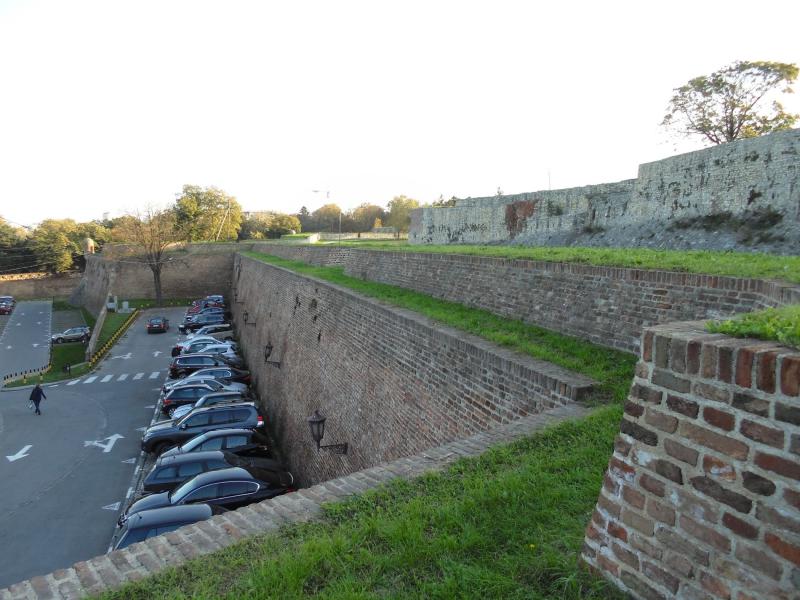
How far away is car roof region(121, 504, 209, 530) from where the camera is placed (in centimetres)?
782

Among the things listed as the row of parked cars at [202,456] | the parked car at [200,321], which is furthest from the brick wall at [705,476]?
the parked car at [200,321]

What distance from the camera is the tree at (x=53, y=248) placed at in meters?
55.2

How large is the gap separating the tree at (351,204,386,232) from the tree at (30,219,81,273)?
3328cm

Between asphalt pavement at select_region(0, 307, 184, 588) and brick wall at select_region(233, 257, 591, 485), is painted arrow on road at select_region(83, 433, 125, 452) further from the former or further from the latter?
brick wall at select_region(233, 257, 591, 485)

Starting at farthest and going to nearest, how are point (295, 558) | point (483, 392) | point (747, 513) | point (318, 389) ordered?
point (318, 389)
point (483, 392)
point (295, 558)
point (747, 513)

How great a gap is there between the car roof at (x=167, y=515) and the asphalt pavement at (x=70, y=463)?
195cm

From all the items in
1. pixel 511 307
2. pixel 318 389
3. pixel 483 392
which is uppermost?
pixel 511 307

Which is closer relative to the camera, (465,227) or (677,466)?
(677,466)

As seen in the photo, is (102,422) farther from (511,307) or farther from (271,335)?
(511,307)

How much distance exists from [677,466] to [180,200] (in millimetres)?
59136

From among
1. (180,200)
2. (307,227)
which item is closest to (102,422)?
(180,200)

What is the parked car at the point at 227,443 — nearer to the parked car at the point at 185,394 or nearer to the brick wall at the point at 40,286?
the parked car at the point at 185,394

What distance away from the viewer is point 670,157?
1385 centimetres

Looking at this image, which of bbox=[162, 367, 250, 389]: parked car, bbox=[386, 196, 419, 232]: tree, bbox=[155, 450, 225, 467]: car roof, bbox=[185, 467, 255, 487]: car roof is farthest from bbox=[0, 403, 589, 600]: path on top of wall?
bbox=[386, 196, 419, 232]: tree
